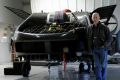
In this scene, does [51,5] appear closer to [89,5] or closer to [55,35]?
[89,5]

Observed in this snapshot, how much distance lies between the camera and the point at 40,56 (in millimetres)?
6473

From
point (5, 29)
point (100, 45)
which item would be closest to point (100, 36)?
point (100, 45)

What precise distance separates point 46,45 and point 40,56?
0.68 m

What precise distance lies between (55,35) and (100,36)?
3.55 ft

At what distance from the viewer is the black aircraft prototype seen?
579 cm

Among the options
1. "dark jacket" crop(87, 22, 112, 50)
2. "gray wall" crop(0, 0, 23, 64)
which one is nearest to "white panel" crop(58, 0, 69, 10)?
"gray wall" crop(0, 0, 23, 64)

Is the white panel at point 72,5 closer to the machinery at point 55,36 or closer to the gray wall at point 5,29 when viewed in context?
the machinery at point 55,36

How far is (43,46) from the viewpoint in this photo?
598 cm

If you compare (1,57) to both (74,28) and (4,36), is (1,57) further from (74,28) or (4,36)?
(74,28)

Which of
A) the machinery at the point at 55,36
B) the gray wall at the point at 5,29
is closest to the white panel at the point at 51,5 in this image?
the machinery at the point at 55,36

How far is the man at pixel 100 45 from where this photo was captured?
16.9 ft

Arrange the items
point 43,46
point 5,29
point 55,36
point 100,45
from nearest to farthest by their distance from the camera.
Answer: point 100,45 → point 55,36 → point 43,46 → point 5,29

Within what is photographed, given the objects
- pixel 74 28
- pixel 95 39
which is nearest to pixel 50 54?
pixel 74 28

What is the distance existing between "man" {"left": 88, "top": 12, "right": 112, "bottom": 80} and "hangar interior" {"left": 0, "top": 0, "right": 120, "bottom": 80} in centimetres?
69
